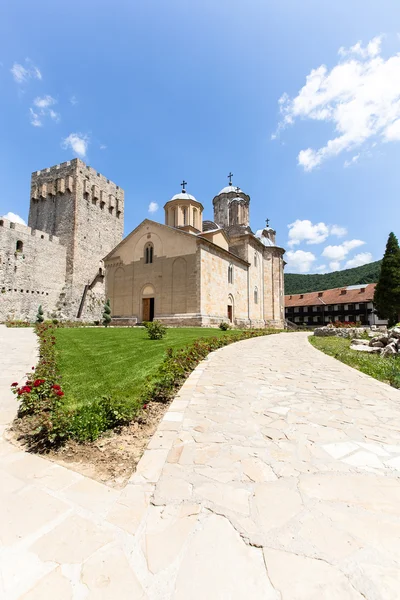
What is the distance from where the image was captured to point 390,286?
31.3 meters

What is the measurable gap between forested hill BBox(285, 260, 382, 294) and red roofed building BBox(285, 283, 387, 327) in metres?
21.3

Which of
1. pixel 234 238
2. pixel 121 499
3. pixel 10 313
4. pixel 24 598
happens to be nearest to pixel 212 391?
pixel 121 499

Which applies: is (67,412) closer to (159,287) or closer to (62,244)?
(159,287)

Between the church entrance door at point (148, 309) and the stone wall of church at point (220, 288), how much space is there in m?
5.63

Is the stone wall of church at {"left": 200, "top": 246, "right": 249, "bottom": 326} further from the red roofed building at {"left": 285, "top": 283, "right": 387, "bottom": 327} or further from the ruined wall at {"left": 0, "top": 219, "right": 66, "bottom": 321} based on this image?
the red roofed building at {"left": 285, "top": 283, "right": 387, "bottom": 327}

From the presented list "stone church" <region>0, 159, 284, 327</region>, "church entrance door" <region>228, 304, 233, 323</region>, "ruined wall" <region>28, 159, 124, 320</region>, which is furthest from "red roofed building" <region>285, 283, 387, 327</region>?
"ruined wall" <region>28, 159, 124, 320</region>

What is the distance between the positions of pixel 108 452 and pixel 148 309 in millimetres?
24183

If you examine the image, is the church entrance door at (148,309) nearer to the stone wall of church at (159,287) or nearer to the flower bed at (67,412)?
the stone wall of church at (159,287)

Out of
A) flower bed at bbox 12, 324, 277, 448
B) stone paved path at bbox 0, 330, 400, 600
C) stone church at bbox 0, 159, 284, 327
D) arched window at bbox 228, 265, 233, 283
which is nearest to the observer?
stone paved path at bbox 0, 330, 400, 600

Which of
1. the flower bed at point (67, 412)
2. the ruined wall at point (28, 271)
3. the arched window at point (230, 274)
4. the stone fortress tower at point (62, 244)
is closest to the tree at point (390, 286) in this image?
the arched window at point (230, 274)

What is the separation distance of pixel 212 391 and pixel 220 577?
3641 mm

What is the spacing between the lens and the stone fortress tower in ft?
103

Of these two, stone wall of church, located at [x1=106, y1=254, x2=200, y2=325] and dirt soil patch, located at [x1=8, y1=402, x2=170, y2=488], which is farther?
stone wall of church, located at [x1=106, y1=254, x2=200, y2=325]


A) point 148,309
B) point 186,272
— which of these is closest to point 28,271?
point 148,309
